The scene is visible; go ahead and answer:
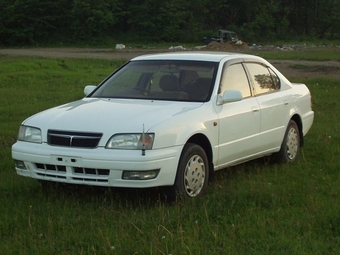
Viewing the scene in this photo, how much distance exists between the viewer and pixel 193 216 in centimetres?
563

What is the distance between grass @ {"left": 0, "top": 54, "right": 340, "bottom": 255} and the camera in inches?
195

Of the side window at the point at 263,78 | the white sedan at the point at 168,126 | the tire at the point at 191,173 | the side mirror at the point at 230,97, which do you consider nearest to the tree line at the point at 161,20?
the side window at the point at 263,78

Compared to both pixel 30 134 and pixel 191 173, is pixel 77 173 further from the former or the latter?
pixel 191 173

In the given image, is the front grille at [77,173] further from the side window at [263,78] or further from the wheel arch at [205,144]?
the side window at [263,78]

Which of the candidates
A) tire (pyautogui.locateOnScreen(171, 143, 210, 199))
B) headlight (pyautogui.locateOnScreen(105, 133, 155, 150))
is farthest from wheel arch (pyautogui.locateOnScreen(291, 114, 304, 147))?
headlight (pyautogui.locateOnScreen(105, 133, 155, 150))

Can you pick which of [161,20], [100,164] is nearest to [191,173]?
[100,164]

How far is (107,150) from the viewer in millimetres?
5891

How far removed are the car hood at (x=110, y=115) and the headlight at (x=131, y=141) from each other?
0.06 m

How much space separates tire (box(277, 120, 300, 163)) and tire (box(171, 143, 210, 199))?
1.87 m

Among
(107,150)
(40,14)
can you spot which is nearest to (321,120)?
(107,150)

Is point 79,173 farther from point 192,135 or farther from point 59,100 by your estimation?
point 59,100

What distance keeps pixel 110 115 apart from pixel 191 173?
95cm

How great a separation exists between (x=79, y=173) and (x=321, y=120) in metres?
6.61

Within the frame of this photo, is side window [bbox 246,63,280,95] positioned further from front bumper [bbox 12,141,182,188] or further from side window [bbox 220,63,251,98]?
front bumper [bbox 12,141,182,188]
